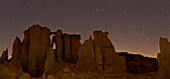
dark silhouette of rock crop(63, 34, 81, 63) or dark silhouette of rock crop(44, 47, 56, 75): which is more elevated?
dark silhouette of rock crop(63, 34, 81, 63)

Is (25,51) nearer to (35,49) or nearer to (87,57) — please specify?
(35,49)

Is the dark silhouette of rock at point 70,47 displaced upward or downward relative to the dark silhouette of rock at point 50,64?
upward

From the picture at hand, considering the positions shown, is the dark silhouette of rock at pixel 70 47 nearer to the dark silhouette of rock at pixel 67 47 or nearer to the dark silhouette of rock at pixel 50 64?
the dark silhouette of rock at pixel 67 47

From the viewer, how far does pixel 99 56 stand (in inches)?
2581

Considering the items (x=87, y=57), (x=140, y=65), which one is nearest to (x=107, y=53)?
(x=87, y=57)

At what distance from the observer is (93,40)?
69125 millimetres

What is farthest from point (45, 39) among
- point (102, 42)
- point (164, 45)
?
point (164, 45)

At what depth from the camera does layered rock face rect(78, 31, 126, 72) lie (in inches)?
2505

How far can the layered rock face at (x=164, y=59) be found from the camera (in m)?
54.6

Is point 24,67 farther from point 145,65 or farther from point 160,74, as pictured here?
point 145,65

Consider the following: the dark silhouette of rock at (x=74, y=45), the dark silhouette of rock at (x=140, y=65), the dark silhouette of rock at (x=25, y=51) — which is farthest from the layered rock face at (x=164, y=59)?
the dark silhouette of rock at (x=25, y=51)

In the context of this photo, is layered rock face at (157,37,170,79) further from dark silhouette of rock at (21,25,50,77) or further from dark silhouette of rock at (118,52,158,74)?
dark silhouette of rock at (21,25,50,77)

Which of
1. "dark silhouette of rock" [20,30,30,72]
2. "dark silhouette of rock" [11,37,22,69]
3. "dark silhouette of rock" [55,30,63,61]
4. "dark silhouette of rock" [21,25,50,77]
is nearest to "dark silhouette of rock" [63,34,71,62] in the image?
"dark silhouette of rock" [55,30,63,61]

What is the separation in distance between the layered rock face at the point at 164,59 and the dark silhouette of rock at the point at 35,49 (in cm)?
2522
